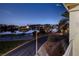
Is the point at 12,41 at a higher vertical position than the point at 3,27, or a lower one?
lower

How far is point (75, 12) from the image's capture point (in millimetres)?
1898

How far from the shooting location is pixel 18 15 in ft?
6.28

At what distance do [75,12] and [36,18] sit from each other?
1.39 ft

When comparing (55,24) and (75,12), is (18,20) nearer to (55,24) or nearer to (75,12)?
(55,24)

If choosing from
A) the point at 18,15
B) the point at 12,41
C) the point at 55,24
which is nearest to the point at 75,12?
the point at 55,24

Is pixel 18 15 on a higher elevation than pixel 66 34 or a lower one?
higher

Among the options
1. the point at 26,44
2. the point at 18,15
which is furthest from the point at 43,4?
the point at 26,44

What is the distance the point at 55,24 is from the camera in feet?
6.26

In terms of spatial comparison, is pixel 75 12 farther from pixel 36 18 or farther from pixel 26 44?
pixel 26 44

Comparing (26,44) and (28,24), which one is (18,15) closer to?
(28,24)

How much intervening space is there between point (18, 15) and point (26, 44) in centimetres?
33

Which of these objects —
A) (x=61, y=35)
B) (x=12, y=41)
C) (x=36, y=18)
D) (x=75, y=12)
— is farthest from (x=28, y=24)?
(x=75, y=12)

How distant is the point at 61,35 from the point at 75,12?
290mm

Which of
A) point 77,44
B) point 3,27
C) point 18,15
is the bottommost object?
point 77,44
